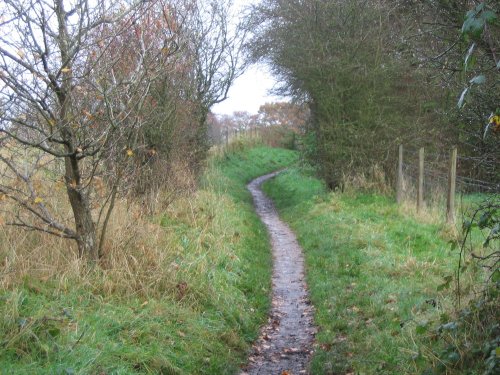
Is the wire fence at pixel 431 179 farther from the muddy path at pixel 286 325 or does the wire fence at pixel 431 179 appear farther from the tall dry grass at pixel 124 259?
the tall dry grass at pixel 124 259

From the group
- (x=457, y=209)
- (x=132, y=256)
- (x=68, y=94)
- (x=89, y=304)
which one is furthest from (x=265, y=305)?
(x=457, y=209)

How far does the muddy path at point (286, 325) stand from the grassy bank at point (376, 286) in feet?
0.64

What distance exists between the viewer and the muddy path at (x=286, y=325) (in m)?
6.30

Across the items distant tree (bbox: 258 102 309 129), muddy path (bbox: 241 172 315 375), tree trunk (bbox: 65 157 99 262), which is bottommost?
muddy path (bbox: 241 172 315 375)

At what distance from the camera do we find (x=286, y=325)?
24.9 ft

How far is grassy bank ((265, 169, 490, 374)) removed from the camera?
548 cm

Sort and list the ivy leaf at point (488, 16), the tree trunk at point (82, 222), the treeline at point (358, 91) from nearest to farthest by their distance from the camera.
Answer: the ivy leaf at point (488, 16) → the tree trunk at point (82, 222) → the treeline at point (358, 91)

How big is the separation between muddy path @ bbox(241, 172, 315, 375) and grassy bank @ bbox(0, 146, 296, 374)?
0.20m

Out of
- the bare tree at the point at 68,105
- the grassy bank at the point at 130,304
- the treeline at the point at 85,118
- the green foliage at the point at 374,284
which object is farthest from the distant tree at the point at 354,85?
the bare tree at the point at 68,105

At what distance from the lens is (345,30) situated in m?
16.9

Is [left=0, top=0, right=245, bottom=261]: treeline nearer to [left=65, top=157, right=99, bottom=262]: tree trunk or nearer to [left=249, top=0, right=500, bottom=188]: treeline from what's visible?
[left=65, top=157, right=99, bottom=262]: tree trunk

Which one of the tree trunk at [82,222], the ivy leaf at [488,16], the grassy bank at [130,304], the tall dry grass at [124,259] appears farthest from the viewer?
the tree trunk at [82,222]

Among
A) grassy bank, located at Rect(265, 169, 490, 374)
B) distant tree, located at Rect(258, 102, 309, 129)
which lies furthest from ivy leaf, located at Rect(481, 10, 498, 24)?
distant tree, located at Rect(258, 102, 309, 129)

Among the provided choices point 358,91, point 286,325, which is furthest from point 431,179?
point 286,325
